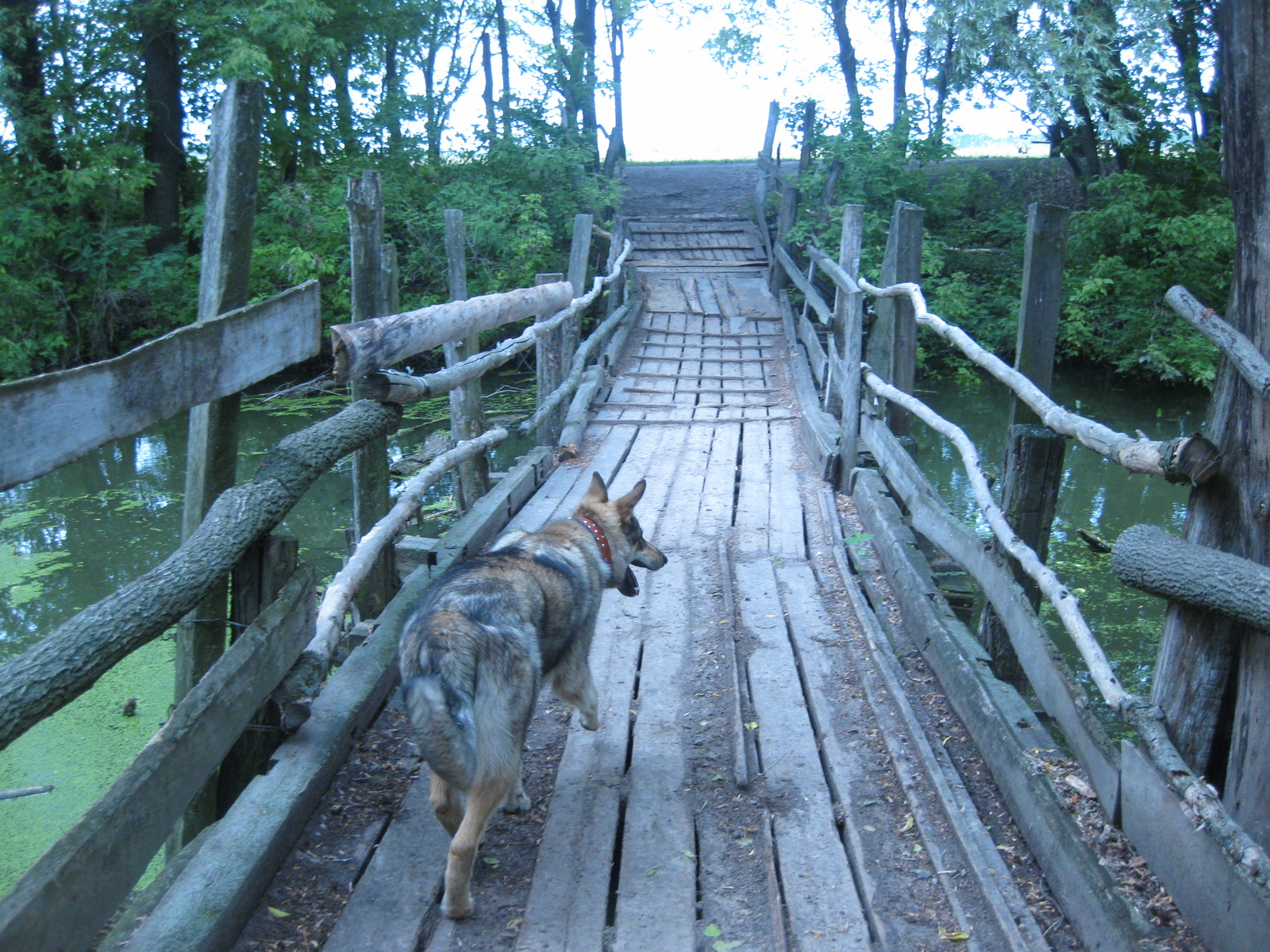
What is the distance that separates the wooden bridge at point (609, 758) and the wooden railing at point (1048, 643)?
12 millimetres

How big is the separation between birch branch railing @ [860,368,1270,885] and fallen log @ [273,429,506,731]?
2.22 meters

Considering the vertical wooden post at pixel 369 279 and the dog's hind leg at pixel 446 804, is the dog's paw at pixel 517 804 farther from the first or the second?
the vertical wooden post at pixel 369 279

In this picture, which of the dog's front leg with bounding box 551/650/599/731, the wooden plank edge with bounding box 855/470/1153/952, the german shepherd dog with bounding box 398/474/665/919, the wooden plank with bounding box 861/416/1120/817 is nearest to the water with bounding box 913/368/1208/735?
the wooden plank with bounding box 861/416/1120/817

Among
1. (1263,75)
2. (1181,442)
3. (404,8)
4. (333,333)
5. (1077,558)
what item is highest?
(404,8)

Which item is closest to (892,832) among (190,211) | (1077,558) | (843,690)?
(843,690)

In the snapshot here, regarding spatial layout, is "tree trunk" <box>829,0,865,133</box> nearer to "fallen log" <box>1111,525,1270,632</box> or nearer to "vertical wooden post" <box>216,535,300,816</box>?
"fallen log" <box>1111,525,1270,632</box>

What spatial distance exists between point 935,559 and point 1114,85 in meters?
12.9

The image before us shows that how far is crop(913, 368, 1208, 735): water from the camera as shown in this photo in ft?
21.8

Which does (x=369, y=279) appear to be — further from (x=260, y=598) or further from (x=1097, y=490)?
(x=1097, y=490)

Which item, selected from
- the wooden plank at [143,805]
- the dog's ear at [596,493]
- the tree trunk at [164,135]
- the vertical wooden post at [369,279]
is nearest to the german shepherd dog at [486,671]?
the wooden plank at [143,805]

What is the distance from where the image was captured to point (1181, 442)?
2.24 meters

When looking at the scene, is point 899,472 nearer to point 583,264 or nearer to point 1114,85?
point 583,264

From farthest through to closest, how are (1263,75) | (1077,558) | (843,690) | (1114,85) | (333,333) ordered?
(1114,85) → (1077,558) → (843,690) → (333,333) → (1263,75)

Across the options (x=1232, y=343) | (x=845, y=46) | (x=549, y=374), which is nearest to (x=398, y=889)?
(x=1232, y=343)
